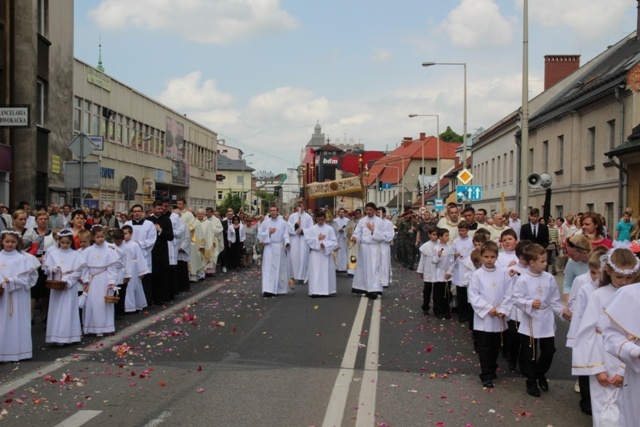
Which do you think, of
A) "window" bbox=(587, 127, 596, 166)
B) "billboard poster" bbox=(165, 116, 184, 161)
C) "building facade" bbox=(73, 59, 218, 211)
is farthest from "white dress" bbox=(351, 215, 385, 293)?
"billboard poster" bbox=(165, 116, 184, 161)

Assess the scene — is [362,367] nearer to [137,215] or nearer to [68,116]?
[137,215]

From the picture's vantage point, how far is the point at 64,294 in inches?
409

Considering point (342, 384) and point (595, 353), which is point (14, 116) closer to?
point (342, 384)

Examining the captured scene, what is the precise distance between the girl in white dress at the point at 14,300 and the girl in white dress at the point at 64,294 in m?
0.68

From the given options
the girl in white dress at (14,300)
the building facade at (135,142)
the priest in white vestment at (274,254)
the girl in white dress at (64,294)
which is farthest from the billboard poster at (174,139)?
the girl in white dress at (14,300)

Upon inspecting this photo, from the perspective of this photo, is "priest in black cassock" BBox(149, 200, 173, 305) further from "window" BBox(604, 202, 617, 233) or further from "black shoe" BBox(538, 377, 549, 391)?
"window" BBox(604, 202, 617, 233)

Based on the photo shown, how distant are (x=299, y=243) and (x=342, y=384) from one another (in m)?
12.4

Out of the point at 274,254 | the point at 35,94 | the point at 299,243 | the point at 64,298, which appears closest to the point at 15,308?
the point at 64,298

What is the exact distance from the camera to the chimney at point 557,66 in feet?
151

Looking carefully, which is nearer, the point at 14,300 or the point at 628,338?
the point at 628,338

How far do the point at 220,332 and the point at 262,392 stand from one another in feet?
12.9

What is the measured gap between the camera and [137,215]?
14.8 m

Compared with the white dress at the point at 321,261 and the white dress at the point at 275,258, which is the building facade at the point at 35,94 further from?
the white dress at the point at 321,261

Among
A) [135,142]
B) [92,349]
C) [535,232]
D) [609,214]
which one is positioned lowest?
[92,349]
